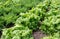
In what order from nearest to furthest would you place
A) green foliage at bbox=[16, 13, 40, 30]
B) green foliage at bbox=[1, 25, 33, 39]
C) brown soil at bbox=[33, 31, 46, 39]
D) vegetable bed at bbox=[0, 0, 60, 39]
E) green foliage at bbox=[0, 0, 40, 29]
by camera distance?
green foliage at bbox=[1, 25, 33, 39]
vegetable bed at bbox=[0, 0, 60, 39]
brown soil at bbox=[33, 31, 46, 39]
green foliage at bbox=[16, 13, 40, 30]
green foliage at bbox=[0, 0, 40, 29]

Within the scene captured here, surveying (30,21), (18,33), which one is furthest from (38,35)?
(18,33)

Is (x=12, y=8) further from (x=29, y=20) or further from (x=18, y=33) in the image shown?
(x=18, y=33)

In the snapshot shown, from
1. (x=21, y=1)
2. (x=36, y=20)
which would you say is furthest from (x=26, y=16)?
(x=21, y=1)

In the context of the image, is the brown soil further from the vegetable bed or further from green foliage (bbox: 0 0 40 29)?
green foliage (bbox: 0 0 40 29)

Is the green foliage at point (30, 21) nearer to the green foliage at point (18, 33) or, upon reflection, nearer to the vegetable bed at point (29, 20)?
the vegetable bed at point (29, 20)

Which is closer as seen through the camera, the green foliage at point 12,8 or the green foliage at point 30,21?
the green foliage at point 30,21

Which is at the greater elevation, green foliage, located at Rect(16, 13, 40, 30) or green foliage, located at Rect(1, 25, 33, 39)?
green foliage, located at Rect(16, 13, 40, 30)

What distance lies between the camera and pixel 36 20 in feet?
19.2

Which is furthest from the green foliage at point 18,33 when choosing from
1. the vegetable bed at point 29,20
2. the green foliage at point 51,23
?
the green foliage at point 51,23

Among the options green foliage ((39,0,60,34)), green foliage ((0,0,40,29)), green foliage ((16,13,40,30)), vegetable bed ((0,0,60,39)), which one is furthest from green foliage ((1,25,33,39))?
green foliage ((0,0,40,29))

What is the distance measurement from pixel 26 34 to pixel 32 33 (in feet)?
2.01

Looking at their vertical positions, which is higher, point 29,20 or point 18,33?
point 29,20

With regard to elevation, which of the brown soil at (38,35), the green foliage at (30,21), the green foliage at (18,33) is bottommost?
the brown soil at (38,35)

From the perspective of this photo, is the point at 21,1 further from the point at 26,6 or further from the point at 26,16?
the point at 26,16
